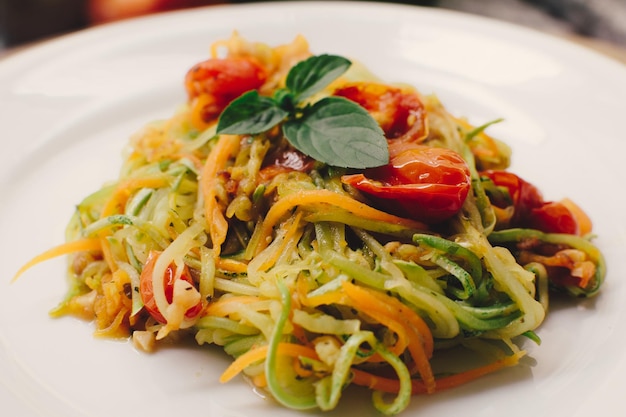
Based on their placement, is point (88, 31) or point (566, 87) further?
point (88, 31)

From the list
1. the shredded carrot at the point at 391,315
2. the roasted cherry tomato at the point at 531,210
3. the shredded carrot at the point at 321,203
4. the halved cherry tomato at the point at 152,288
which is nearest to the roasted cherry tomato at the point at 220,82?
the shredded carrot at the point at 321,203

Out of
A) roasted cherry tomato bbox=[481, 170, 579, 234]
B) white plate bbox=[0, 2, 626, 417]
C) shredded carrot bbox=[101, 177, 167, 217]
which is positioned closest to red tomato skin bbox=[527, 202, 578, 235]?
roasted cherry tomato bbox=[481, 170, 579, 234]

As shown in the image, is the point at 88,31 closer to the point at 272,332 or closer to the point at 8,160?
the point at 8,160

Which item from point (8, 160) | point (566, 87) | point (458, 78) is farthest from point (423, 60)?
point (8, 160)

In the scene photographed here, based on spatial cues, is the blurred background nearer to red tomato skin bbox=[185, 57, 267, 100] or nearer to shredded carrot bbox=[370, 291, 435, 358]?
red tomato skin bbox=[185, 57, 267, 100]

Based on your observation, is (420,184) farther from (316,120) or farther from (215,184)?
(215,184)

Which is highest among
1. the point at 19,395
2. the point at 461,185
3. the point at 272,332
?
the point at 461,185
